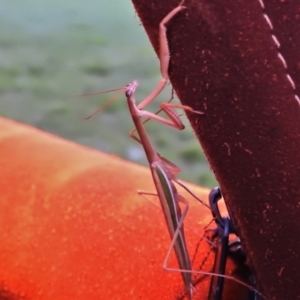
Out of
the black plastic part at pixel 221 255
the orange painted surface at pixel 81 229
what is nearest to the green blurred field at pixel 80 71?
the orange painted surface at pixel 81 229

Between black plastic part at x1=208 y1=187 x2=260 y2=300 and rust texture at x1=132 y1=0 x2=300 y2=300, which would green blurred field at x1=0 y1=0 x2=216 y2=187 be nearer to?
black plastic part at x1=208 y1=187 x2=260 y2=300

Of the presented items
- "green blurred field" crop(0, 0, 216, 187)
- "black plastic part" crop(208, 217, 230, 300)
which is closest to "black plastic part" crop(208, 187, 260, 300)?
"black plastic part" crop(208, 217, 230, 300)

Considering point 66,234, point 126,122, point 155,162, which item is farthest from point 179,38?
point 126,122

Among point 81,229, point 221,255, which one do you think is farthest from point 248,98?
point 81,229

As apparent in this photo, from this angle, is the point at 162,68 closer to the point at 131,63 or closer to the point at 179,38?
the point at 179,38

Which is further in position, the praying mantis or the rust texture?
the praying mantis

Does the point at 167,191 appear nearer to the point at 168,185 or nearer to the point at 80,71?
the point at 168,185

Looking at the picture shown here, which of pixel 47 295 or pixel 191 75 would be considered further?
pixel 47 295
